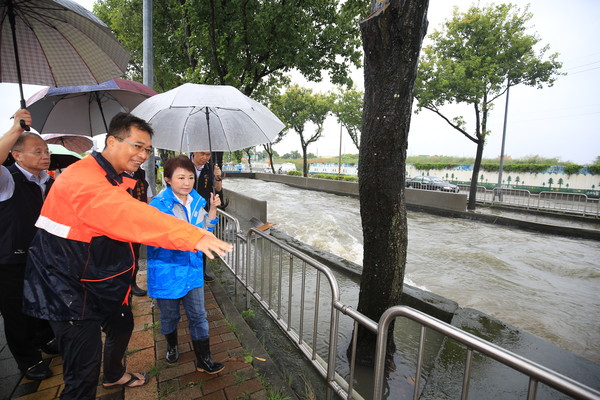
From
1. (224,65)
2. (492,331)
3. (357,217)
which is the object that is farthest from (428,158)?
(492,331)

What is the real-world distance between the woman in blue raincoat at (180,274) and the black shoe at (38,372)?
951 millimetres

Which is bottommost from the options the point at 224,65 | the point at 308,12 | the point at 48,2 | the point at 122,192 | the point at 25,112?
the point at 122,192

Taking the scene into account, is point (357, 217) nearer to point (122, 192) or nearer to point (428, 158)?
point (122, 192)

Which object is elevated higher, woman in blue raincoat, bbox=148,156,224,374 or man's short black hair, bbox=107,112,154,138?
man's short black hair, bbox=107,112,154,138

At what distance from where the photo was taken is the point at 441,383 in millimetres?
2984

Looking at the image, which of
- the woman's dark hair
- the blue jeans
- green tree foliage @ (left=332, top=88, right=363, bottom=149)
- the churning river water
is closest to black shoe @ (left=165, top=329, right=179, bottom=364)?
the blue jeans

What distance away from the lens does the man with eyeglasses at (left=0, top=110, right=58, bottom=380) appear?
2.22 meters

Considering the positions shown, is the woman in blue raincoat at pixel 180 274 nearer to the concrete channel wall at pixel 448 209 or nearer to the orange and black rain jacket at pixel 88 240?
the orange and black rain jacket at pixel 88 240

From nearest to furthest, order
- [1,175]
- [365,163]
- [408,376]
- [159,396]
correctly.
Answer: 1. [1,175]
2. [159,396]
3. [365,163]
4. [408,376]

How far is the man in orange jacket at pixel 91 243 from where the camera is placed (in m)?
1.36

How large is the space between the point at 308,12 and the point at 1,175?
10.6 meters

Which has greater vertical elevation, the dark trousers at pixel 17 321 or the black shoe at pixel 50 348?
the dark trousers at pixel 17 321

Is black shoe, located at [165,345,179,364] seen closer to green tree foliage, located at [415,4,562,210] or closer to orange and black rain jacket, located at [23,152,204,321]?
orange and black rain jacket, located at [23,152,204,321]

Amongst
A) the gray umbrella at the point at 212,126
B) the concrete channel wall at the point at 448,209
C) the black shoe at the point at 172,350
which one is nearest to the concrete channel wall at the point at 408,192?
the concrete channel wall at the point at 448,209
